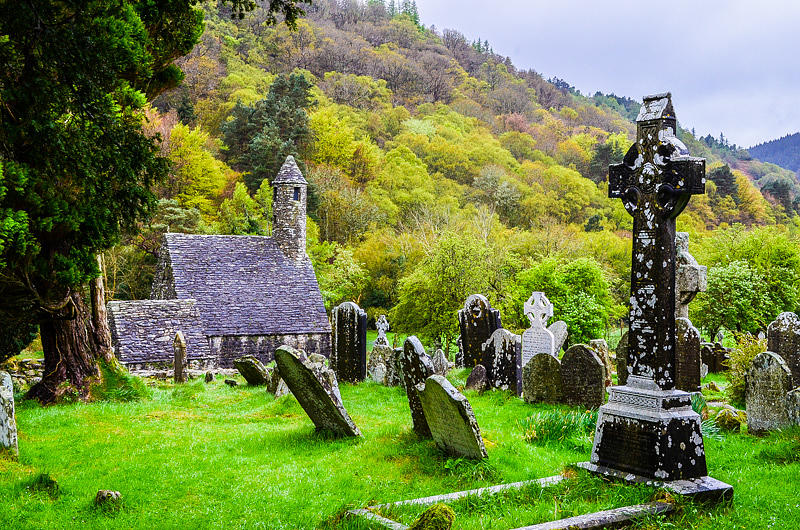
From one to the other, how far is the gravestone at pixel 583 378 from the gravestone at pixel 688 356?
230 centimetres

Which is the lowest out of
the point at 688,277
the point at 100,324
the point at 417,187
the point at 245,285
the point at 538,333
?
the point at 538,333

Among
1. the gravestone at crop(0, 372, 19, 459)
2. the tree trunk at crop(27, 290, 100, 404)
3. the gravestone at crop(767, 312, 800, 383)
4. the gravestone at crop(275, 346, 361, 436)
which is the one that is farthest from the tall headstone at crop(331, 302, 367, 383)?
the gravestone at crop(0, 372, 19, 459)

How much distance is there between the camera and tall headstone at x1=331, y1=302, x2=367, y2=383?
15250mm

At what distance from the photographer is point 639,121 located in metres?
6.32

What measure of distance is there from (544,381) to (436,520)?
6.93 m

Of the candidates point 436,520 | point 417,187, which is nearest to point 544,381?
point 436,520

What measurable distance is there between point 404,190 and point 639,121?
45155 millimetres

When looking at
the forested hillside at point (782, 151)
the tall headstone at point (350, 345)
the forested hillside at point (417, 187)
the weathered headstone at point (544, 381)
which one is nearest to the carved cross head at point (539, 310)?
the tall headstone at point (350, 345)

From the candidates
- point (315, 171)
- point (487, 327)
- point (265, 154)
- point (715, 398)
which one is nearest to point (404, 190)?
point (315, 171)

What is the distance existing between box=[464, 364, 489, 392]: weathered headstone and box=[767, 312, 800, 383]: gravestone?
5696 millimetres

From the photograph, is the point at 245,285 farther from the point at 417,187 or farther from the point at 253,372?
the point at 417,187

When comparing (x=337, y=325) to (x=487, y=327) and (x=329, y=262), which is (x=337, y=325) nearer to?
(x=487, y=327)

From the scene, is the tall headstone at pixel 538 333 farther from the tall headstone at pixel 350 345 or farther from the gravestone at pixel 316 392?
the gravestone at pixel 316 392

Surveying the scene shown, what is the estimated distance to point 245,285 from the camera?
25766 millimetres
